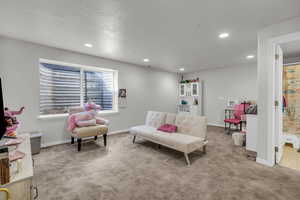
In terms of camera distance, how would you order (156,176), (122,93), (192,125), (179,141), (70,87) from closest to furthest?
1. (156,176)
2. (179,141)
3. (192,125)
4. (70,87)
5. (122,93)

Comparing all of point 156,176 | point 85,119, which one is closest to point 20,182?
point 156,176

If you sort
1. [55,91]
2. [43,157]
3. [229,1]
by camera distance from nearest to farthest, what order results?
[229,1]
[43,157]
[55,91]

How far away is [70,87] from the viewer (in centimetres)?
378

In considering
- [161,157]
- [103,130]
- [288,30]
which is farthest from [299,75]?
[103,130]

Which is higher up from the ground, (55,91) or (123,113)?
(55,91)

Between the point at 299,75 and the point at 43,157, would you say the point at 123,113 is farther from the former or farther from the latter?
the point at 299,75

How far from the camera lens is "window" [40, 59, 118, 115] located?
11.2 feet

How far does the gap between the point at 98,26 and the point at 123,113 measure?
2982 millimetres

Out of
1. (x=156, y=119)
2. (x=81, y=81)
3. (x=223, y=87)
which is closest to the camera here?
(x=156, y=119)

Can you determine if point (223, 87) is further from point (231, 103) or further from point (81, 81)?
point (81, 81)

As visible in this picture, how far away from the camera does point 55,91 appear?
354cm

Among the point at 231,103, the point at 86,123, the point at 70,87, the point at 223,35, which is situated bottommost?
the point at 86,123

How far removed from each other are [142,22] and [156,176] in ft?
8.34

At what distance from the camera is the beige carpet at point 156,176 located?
5.52 ft
